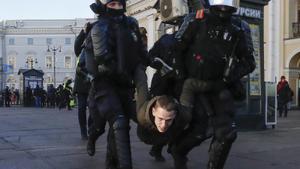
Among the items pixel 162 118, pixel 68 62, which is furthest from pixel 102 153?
pixel 68 62

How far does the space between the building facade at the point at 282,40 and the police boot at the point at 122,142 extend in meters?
27.0

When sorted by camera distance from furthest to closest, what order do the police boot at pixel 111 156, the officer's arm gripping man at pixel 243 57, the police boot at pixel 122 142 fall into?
the police boot at pixel 111 156 < the officer's arm gripping man at pixel 243 57 < the police boot at pixel 122 142

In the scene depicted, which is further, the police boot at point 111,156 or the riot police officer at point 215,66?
the police boot at point 111,156

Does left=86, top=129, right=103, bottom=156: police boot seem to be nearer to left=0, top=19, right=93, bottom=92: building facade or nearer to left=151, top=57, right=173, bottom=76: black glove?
left=151, top=57, right=173, bottom=76: black glove

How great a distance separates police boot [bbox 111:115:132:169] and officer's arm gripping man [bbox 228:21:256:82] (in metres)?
1.05

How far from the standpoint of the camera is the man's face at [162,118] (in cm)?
354

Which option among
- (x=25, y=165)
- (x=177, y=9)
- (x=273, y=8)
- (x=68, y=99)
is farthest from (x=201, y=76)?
(x=273, y=8)

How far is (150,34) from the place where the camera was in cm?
4247

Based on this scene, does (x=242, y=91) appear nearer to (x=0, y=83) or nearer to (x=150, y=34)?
(x=150, y=34)

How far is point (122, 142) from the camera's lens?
169 inches

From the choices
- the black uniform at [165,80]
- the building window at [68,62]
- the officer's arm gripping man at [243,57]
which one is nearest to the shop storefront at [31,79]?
the black uniform at [165,80]

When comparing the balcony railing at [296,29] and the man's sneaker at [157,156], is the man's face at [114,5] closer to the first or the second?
the man's sneaker at [157,156]

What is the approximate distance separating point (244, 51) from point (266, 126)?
6.76m

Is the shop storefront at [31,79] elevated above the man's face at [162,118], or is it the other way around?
Result: the shop storefront at [31,79]
